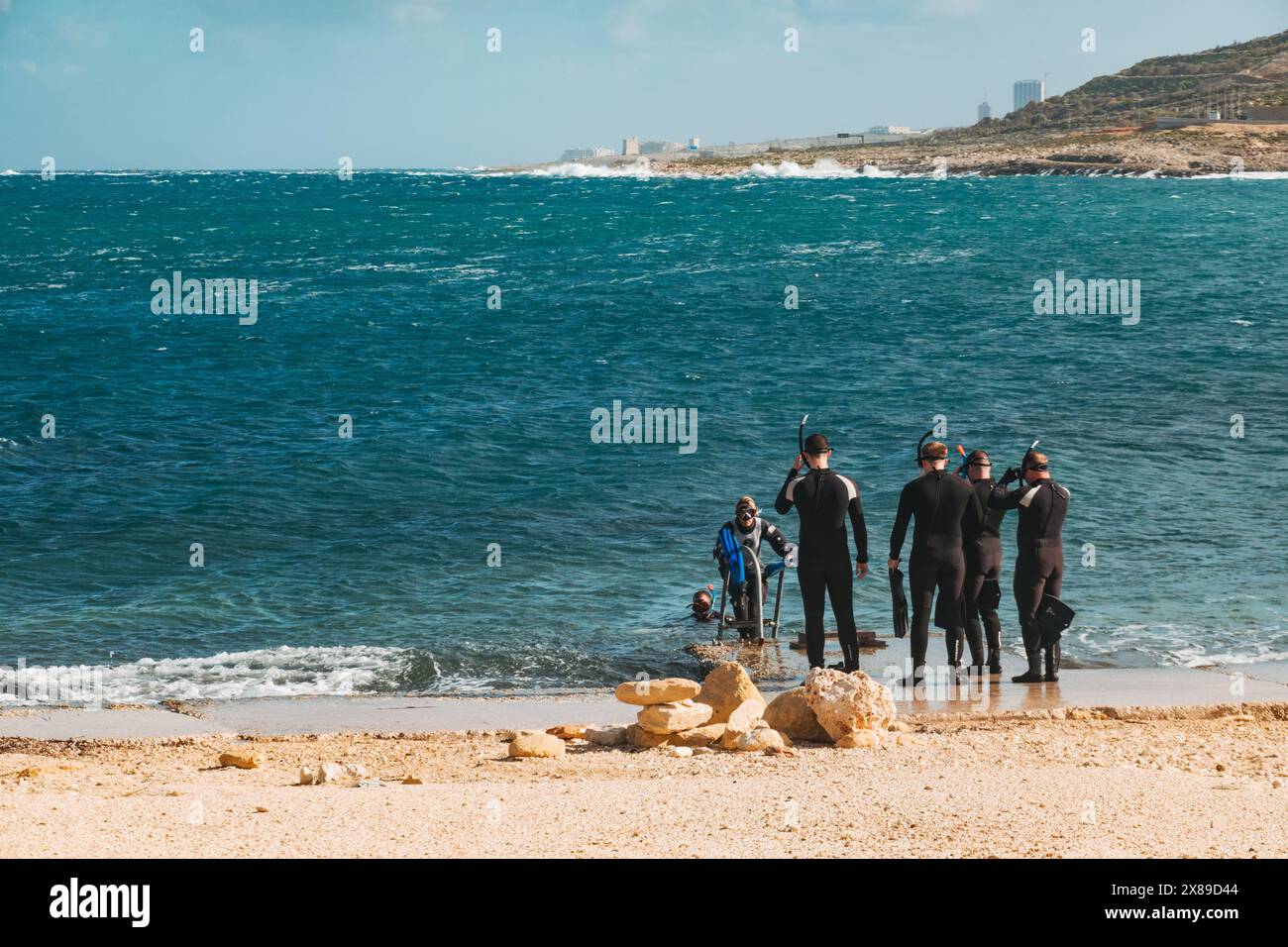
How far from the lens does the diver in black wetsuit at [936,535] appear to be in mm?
11016

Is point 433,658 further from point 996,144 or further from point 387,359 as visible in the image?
point 996,144

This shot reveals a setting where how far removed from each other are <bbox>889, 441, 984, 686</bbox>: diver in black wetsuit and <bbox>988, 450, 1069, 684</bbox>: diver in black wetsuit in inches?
19.4

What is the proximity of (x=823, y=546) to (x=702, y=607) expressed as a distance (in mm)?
3952

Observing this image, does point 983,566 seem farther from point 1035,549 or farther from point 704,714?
point 704,714

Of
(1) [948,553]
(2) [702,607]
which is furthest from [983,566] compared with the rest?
(2) [702,607]

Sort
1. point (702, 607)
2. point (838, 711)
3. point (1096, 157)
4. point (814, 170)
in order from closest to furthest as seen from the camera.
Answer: point (838, 711)
point (702, 607)
point (1096, 157)
point (814, 170)

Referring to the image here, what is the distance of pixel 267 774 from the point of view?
9.19 m

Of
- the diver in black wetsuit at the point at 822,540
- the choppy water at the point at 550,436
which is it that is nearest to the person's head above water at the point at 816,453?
the diver in black wetsuit at the point at 822,540

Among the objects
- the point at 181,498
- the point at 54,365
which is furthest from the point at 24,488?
the point at 54,365

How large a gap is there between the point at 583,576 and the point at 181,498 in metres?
7.64

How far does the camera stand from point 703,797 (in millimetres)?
7945

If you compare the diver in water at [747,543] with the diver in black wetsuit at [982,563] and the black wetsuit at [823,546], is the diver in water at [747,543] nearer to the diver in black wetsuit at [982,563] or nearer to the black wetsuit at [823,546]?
the black wetsuit at [823,546]

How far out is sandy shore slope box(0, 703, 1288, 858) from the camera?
270 inches

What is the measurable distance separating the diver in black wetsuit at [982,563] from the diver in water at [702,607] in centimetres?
372
